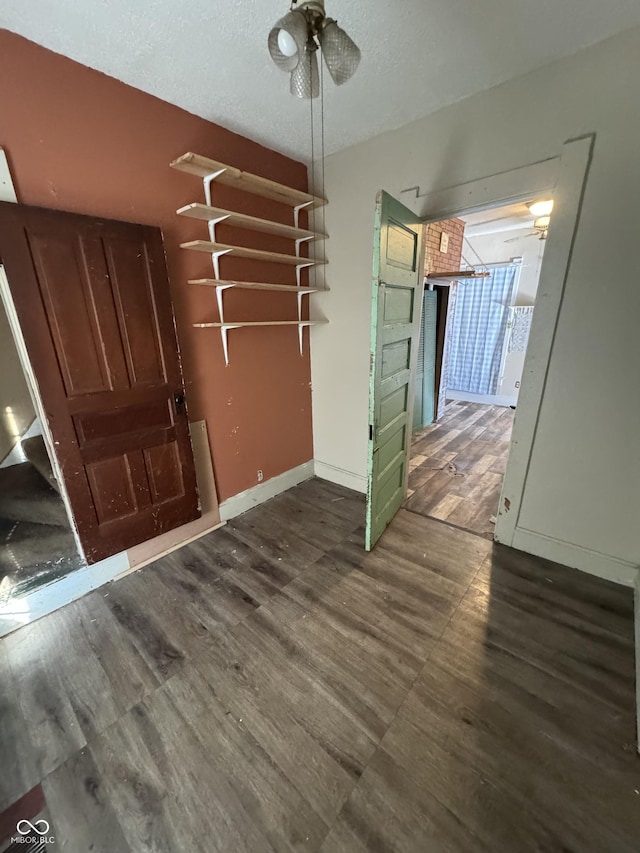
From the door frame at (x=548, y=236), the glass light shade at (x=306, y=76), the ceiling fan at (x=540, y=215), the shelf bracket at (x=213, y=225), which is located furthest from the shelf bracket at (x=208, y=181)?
the ceiling fan at (x=540, y=215)

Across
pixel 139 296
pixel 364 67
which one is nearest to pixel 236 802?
pixel 139 296

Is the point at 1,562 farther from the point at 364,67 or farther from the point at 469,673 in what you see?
the point at 364,67

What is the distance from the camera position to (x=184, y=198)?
7.02 ft

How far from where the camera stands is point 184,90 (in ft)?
6.17

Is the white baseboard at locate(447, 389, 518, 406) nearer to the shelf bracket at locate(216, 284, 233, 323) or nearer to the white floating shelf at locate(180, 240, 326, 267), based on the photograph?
the white floating shelf at locate(180, 240, 326, 267)

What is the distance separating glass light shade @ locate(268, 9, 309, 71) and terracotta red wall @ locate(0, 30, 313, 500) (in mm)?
1151

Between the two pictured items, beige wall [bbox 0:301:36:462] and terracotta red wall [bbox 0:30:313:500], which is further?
beige wall [bbox 0:301:36:462]

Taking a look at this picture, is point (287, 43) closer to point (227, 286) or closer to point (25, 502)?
point (227, 286)

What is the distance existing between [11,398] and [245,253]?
102 inches

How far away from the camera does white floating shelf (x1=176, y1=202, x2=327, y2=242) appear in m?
2.04

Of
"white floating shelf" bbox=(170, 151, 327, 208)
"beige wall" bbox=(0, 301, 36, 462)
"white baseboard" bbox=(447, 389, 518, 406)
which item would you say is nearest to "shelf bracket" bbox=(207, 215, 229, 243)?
"white floating shelf" bbox=(170, 151, 327, 208)

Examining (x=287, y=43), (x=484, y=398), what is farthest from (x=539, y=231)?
(x=287, y=43)

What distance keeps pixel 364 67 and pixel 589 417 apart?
223 centimetres

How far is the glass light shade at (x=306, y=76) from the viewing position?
1.15m
